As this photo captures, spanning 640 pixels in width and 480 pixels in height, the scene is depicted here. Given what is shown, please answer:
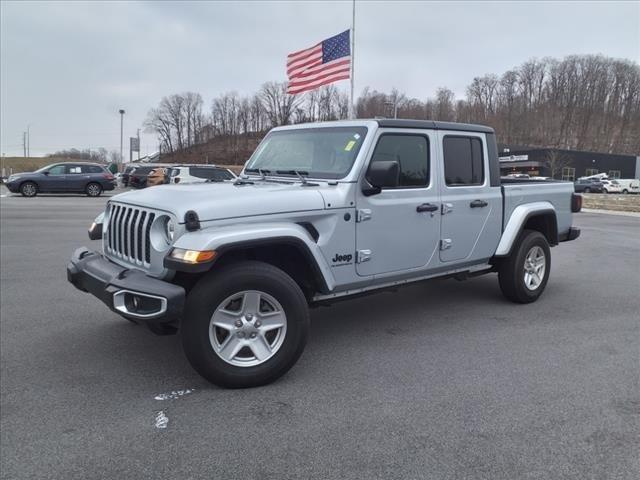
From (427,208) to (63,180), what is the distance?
2416 cm

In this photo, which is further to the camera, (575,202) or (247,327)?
(575,202)

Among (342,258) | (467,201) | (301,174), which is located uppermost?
(301,174)

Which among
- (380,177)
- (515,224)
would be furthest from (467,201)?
(380,177)

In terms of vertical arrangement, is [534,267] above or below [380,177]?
below

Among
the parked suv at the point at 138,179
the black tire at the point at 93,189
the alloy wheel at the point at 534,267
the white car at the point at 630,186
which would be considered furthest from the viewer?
the white car at the point at 630,186

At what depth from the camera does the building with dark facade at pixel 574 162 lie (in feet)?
236

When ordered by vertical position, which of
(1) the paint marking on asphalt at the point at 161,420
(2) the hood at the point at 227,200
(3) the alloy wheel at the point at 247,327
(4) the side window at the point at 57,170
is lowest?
(1) the paint marking on asphalt at the point at 161,420

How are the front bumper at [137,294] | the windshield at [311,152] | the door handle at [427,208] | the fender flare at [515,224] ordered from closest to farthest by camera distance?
the front bumper at [137,294] → the windshield at [311,152] → the door handle at [427,208] → the fender flare at [515,224]

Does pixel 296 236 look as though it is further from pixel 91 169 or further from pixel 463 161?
pixel 91 169

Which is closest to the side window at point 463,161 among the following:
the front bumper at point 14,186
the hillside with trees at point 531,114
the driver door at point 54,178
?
the driver door at point 54,178

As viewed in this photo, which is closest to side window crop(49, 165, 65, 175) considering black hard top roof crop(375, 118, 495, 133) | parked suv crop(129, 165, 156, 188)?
parked suv crop(129, 165, 156, 188)

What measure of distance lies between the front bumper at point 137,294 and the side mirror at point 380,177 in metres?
1.75

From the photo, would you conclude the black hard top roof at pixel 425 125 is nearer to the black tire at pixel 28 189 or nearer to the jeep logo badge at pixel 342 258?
the jeep logo badge at pixel 342 258

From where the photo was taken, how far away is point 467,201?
526cm
